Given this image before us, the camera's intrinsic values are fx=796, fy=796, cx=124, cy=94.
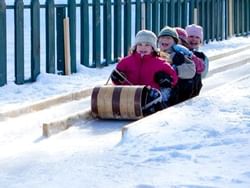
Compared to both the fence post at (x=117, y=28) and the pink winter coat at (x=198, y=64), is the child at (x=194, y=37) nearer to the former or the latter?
the pink winter coat at (x=198, y=64)

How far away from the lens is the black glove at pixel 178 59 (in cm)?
903

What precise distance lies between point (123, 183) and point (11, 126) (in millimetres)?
3106

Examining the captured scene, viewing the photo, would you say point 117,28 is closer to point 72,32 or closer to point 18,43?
point 72,32

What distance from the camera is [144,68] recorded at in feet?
28.7

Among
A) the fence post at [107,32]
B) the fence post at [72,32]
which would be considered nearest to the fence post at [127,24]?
the fence post at [107,32]

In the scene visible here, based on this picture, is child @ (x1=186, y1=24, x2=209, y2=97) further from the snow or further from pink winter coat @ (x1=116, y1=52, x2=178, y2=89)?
pink winter coat @ (x1=116, y1=52, x2=178, y2=89)

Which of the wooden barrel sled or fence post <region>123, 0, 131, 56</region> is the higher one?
fence post <region>123, 0, 131, 56</region>

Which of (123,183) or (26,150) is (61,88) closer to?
(26,150)

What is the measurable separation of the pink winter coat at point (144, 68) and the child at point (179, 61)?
258mm

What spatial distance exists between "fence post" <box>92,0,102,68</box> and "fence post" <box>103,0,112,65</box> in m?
0.20

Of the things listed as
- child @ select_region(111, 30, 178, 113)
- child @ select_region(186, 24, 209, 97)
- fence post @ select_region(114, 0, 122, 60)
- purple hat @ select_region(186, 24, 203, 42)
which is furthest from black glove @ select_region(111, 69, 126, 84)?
fence post @ select_region(114, 0, 122, 60)

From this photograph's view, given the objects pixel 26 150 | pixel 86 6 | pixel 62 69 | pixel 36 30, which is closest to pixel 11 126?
pixel 26 150

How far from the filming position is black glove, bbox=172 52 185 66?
9031 mm

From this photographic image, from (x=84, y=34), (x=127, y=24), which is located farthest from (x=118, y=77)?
(x=127, y=24)
